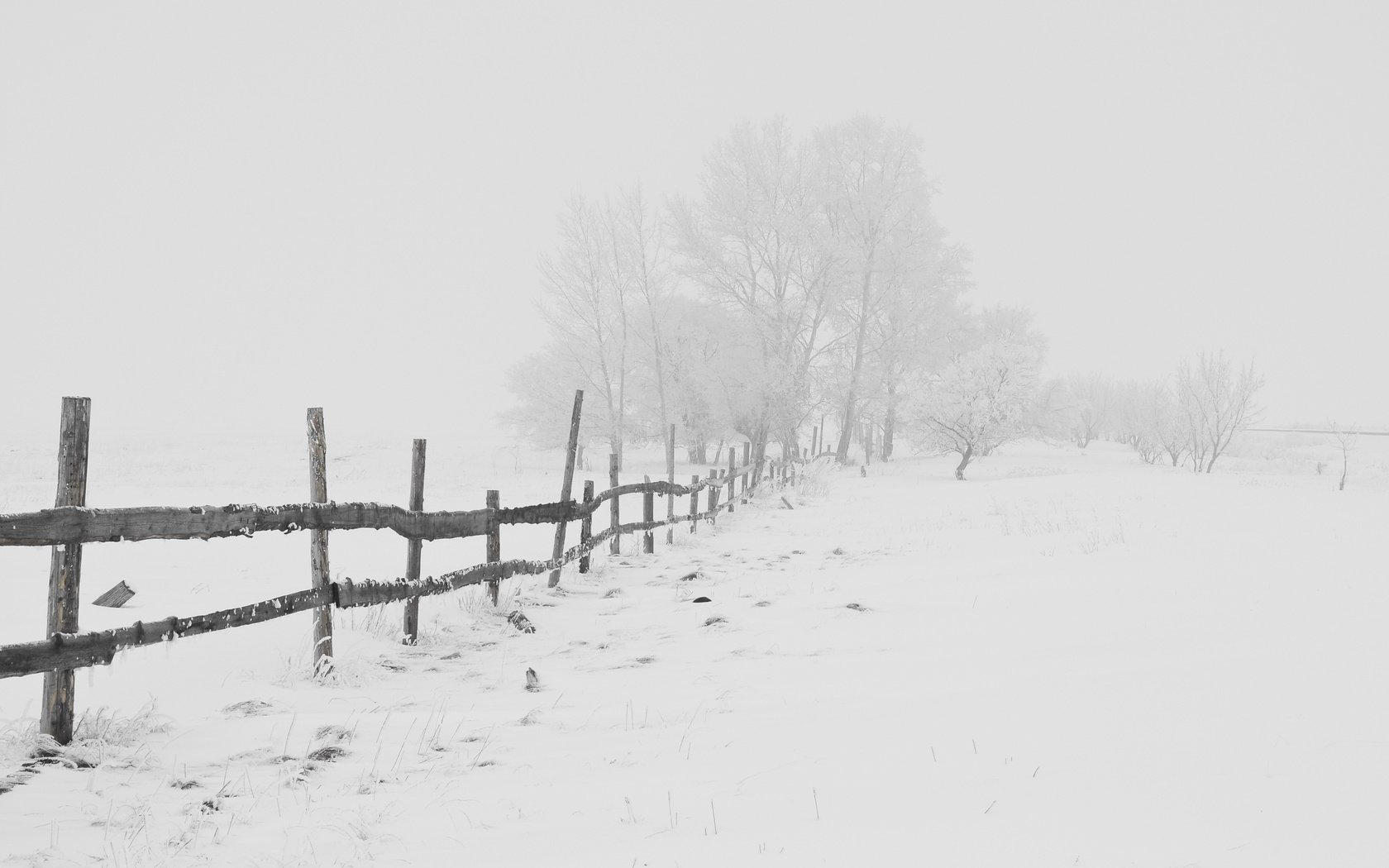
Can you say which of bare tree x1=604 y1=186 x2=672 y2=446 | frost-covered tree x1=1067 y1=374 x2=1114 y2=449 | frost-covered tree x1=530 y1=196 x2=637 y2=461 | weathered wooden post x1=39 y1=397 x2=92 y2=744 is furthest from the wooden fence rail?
frost-covered tree x1=1067 y1=374 x2=1114 y2=449

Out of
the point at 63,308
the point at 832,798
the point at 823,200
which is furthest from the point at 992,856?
the point at 63,308

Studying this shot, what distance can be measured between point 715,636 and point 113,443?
4480cm

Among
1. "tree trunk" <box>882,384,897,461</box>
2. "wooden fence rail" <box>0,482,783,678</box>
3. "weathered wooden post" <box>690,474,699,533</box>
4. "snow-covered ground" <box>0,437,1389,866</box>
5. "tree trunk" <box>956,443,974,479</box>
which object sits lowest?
"snow-covered ground" <box>0,437,1389,866</box>

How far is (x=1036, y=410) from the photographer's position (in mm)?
41125

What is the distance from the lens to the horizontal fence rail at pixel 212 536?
3012 millimetres

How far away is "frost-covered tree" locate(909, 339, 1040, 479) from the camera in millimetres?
28016

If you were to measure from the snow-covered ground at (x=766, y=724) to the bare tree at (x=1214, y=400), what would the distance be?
99.7 ft

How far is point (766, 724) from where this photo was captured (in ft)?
11.9

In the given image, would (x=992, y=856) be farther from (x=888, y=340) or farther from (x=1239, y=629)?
(x=888, y=340)

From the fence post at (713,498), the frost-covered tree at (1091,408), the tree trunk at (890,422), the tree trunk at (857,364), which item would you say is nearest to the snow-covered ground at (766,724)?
the fence post at (713,498)

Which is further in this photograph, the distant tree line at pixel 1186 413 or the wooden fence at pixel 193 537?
the distant tree line at pixel 1186 413

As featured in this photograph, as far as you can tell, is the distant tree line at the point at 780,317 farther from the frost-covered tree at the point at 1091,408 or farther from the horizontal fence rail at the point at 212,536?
the frost-covered tree at the point at 1091,408

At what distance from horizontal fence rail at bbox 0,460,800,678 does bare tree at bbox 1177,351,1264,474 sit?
1440 inches

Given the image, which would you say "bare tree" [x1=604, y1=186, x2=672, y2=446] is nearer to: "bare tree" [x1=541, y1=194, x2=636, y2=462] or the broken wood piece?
"bare tree" [x1=541, y1=194, x2=636, y2=462]
